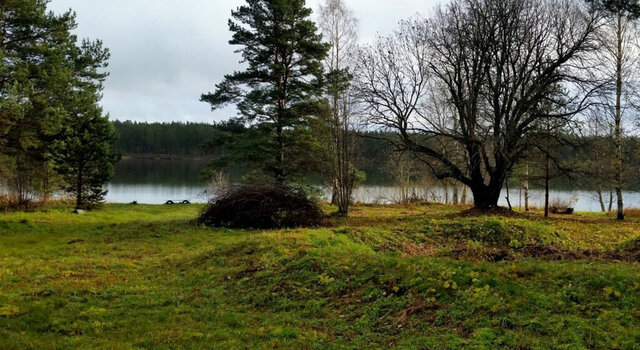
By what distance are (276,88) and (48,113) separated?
31.9 feet

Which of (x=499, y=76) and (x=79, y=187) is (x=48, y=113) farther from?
(x=499, y=76)

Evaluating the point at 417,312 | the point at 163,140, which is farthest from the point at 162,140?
the point at 417,312

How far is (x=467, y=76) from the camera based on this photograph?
717 inches

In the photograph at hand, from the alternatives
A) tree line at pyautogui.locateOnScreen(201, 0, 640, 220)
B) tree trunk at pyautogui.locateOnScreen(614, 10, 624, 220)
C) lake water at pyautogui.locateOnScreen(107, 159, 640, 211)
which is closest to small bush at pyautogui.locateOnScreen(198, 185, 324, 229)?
tree line at pyautogui.locateOnScreen(201, 0, 640, 220)

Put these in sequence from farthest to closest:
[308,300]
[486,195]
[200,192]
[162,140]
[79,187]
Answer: [162,140], [200,192], [79,187], [486,195], [308,300]

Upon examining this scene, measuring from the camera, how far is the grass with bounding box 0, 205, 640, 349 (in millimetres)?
4578

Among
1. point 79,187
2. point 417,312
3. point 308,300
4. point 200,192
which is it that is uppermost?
point 79,187

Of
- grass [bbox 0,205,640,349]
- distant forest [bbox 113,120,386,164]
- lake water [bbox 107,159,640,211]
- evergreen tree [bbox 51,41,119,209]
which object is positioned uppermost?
distant forest [bbox 113,120,386,164]

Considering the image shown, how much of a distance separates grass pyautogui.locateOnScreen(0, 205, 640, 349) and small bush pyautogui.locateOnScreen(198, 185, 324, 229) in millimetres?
4451

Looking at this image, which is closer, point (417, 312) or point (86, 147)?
point (417, 312)

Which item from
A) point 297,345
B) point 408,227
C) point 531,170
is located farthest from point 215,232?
point 531,170

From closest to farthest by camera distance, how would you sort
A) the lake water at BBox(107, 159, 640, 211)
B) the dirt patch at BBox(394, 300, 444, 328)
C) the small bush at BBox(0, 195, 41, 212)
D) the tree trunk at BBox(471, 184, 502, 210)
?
the dirt patch at BBox(394, 300, 444, 328), the small bush at BBox(0, 195, 41, 212), the tree trunk at BBox(471, 184, 502, 210), the lake water at BBox(107, 159, 640, 211)

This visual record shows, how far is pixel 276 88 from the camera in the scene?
21078 mm

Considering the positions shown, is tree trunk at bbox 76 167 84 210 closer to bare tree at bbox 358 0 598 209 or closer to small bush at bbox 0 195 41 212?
small bush at bbox 0 195 41 212
